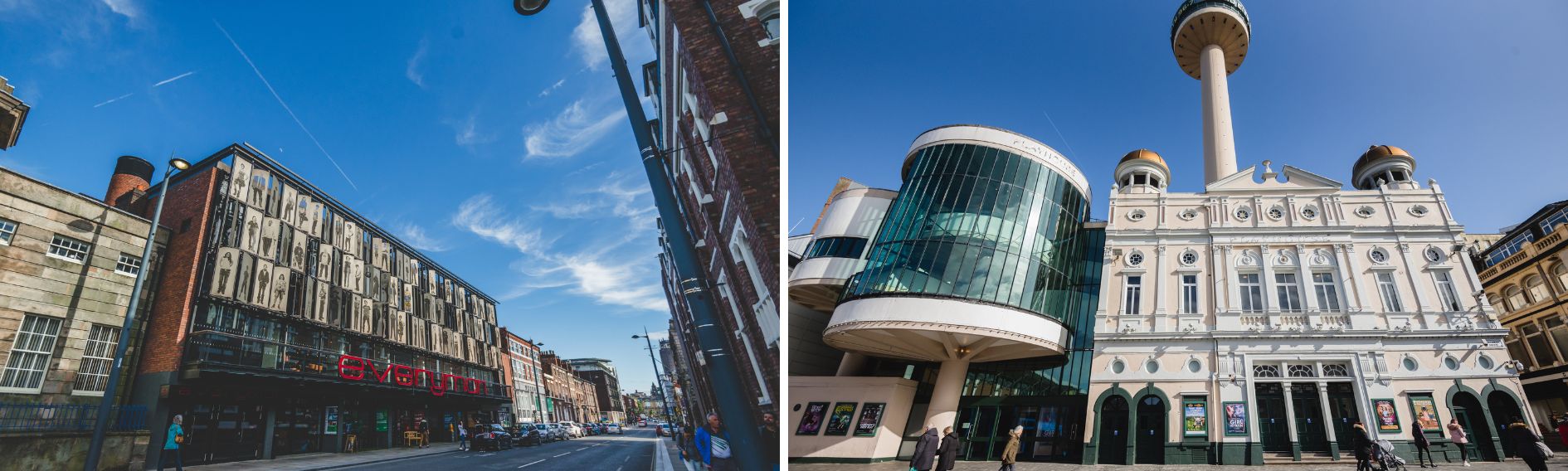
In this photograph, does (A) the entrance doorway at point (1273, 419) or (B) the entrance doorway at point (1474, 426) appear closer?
(B) the entrance doorway at point (1474, 426)

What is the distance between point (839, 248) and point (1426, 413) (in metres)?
14.6

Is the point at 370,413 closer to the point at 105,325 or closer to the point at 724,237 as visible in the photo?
the point at 105,325

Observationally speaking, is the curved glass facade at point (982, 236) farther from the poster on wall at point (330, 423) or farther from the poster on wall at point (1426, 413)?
the poster on wall at point (330, 423)

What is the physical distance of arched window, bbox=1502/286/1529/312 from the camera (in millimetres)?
24828

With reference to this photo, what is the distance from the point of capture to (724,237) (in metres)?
9.77

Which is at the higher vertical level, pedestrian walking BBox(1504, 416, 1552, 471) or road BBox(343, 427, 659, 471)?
pedestrian walking BBox(1504, 416, 1552, 471)

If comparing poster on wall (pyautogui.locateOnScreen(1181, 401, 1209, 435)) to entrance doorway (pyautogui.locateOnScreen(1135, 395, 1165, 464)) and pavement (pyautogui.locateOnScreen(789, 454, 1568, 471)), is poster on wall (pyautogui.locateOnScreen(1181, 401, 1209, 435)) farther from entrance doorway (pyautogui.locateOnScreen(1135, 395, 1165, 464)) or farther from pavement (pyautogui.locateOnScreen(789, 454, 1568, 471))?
pavement (pyautogui.locateOnScreen(789, 454, 1568, 471))

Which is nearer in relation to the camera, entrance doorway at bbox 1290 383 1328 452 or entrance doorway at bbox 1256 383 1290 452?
entrance doorway at bbox 1290 383 1328 452

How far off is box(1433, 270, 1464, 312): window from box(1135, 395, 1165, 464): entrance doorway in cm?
732

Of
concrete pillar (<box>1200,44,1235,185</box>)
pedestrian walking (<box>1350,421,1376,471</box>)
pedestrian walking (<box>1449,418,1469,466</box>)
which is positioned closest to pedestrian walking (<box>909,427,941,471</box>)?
pedestrian walking (<box>1350,421,1376,471</box>)

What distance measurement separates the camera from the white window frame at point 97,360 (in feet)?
17.8

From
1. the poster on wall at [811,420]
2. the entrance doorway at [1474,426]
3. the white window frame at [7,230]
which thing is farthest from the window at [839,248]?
the white window frame at [7,230]

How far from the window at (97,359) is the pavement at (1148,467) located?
13.6 m

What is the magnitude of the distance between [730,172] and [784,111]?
60.0 inches
